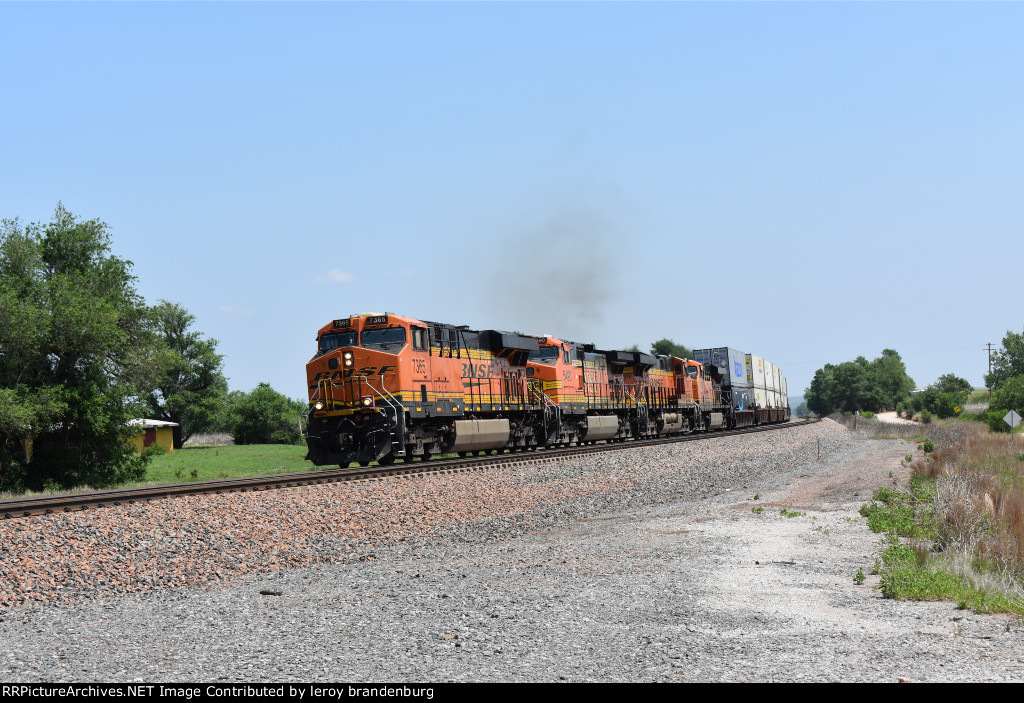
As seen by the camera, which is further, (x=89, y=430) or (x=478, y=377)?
(x=89, y=430)

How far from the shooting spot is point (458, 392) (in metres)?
23.5

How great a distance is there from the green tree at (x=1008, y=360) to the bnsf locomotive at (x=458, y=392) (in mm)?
93875

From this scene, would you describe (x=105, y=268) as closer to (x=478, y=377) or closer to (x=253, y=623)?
(x=478, y=377)

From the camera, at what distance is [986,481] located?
59.7ft

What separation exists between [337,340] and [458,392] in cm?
350

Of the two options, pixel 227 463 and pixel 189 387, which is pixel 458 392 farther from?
pixel 189 387

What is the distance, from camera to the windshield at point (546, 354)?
2877cm

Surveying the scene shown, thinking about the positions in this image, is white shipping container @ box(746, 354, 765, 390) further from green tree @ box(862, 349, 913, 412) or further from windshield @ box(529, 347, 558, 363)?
green tree @ box(862, 349, 913, 412)

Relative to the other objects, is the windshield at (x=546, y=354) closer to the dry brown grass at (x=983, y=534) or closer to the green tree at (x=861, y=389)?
the dry brown grass at (x=983, y=534)

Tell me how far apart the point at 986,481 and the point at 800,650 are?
13992mm

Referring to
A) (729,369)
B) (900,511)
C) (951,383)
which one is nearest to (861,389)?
(951,383)

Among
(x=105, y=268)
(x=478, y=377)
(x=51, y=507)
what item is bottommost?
(x=51, y=507)

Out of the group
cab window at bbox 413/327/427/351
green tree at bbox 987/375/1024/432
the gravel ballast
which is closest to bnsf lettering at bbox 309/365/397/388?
cab window at bbox 413/327/427/351
